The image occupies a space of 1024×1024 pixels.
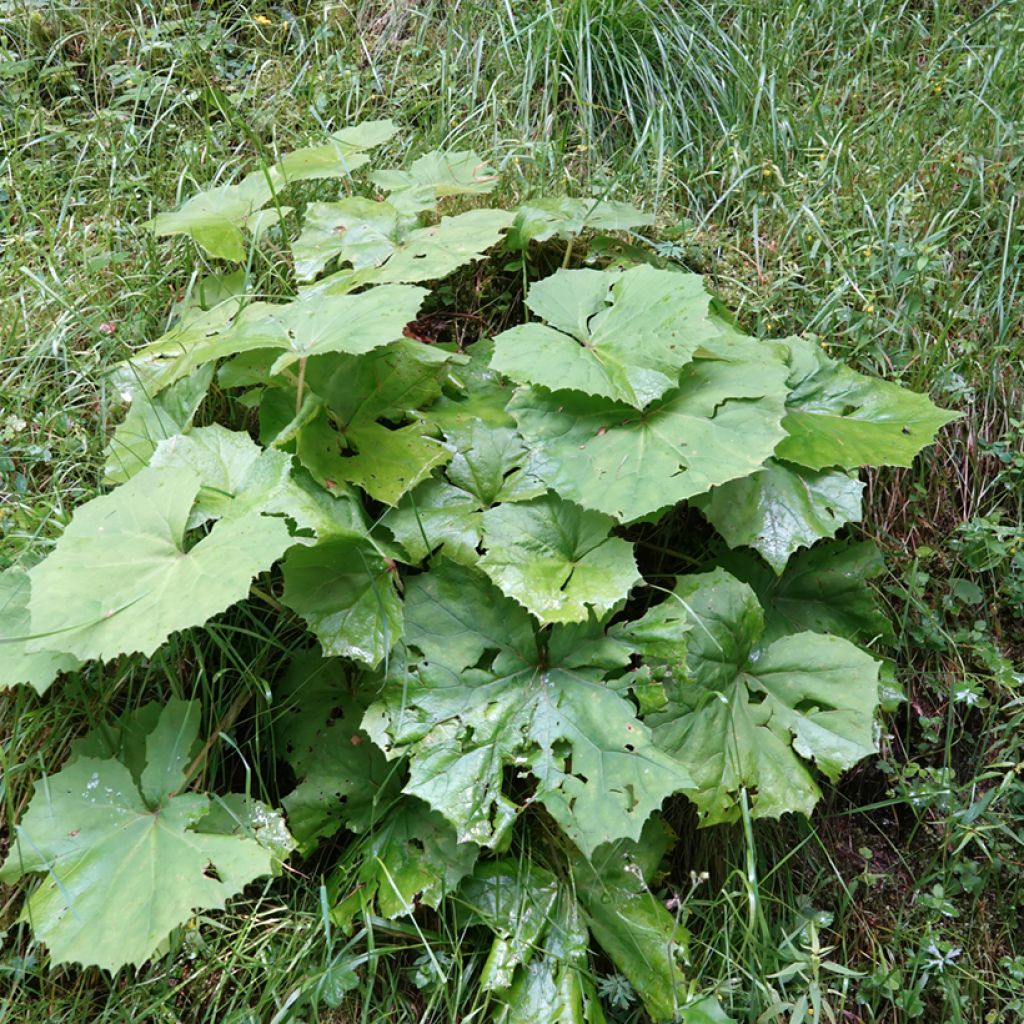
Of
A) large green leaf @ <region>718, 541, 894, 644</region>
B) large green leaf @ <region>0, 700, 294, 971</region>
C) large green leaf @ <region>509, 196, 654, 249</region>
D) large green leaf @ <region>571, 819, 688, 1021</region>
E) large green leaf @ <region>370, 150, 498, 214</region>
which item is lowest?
large green leaf @ <region>571, 819, 688, 1021</region>

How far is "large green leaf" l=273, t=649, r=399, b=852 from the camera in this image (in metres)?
2.05

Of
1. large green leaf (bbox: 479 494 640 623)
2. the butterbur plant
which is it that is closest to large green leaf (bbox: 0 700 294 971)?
the butterbur plant

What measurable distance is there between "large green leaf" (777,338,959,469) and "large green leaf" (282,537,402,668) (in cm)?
93

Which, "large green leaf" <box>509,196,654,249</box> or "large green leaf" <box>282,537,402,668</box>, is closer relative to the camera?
"large green leaf" <box>282,537,402,668</box>

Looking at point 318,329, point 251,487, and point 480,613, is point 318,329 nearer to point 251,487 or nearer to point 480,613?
point 251,487

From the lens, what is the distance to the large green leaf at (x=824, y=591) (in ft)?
7.59

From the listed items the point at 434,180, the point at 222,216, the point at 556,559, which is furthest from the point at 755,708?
the point at 222,216

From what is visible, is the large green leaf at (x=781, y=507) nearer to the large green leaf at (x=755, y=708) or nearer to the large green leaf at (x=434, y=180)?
the large green leaf at (x=755, y=708)

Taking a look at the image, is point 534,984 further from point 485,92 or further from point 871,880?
point 485,92

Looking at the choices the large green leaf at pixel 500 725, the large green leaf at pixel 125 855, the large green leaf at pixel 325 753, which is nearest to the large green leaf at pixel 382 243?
the large green leaf at pixel 500 725

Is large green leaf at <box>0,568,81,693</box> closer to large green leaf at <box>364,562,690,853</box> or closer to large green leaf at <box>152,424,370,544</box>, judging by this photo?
large green leaf at <box>152,424,370,544</box>

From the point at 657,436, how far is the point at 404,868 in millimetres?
1061

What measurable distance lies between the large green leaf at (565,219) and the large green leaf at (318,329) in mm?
570

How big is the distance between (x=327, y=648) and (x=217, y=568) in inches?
12.9
